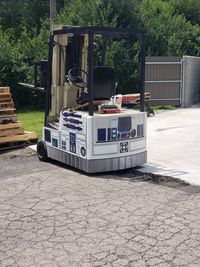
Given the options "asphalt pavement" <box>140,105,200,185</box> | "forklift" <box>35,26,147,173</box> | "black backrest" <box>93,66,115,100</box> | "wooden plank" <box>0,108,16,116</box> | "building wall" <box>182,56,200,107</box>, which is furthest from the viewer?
"building wall" <box>182,56,200,107</box>

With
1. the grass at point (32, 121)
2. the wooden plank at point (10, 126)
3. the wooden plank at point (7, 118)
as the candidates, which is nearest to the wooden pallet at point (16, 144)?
the wooden plank at point (10, 126)

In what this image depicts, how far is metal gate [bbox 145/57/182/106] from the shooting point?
65.7ft

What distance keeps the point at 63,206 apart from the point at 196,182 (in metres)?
2.43

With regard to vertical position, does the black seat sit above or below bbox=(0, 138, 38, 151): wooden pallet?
above

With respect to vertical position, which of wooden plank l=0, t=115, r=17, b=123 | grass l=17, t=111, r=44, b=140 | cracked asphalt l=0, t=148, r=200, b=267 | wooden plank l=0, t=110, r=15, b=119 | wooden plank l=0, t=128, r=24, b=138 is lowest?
cracked asphalt l=0, t=148, r=200, b=267

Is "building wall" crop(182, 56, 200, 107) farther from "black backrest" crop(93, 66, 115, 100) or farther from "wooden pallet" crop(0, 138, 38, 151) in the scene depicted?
"black backrest" crop(93, 66, 115, 100)

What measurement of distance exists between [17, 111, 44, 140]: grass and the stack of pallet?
0.83 metres

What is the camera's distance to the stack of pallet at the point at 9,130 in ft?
37.7

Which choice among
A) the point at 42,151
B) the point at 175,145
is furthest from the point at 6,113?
the point at 175,145

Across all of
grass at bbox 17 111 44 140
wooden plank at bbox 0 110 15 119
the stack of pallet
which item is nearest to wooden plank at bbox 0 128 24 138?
the stack of pallet

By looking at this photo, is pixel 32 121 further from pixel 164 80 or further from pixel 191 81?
pixel 191 81

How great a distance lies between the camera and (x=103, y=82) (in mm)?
9008

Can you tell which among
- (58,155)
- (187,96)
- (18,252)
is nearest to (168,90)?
(187,96)

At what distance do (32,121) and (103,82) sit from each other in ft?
23.1
